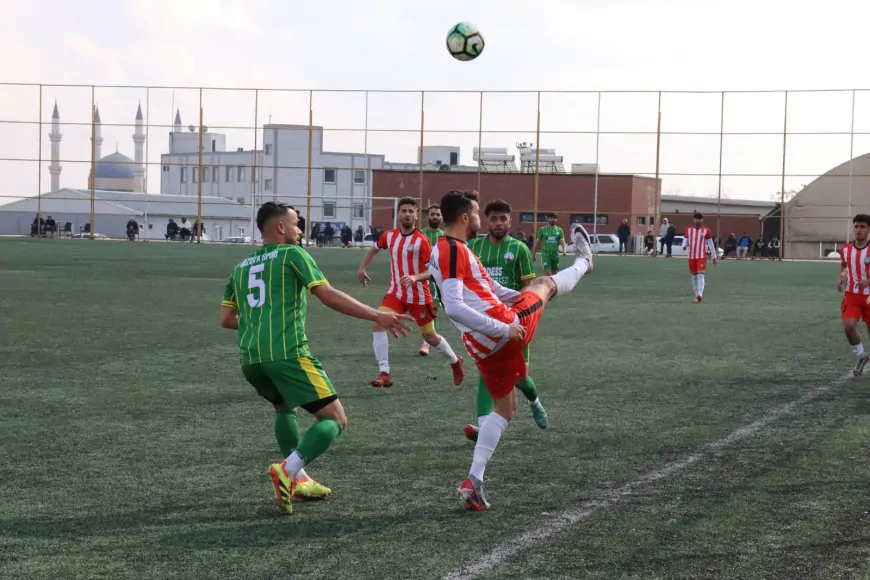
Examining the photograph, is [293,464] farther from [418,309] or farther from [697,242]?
[697,242]

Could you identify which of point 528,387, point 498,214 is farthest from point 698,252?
point 528,387

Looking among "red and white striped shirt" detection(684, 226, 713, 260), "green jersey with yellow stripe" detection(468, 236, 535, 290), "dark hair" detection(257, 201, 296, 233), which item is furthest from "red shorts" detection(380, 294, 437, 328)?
"red and white striped shirt" detection(684, 226, 713, 260)

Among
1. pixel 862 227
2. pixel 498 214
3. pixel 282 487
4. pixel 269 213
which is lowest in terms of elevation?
pixel 282 487

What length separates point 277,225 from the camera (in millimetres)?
5859

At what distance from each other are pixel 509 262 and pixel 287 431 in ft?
10.3

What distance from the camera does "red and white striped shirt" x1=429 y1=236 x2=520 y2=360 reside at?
579cm

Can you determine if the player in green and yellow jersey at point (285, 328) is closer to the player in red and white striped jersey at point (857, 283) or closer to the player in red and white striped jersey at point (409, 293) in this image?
the player in red and white striped jersey at point (409, 293)

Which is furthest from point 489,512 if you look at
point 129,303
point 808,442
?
point 129,303

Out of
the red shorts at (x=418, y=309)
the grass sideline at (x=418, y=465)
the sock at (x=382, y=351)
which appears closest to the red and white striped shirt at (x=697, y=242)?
the grass sideline at (x=418, y=465)

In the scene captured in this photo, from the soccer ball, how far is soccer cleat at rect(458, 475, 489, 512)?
1671 centimetres

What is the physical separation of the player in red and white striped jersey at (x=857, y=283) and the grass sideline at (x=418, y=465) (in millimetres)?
522

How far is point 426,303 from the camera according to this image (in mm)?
11273

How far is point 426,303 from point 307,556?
6.35 metres

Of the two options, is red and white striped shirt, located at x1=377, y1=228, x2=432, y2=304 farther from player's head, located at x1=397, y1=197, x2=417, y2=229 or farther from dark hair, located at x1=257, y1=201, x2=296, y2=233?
dark hair, located at x1=257, y1=201, x2=296, y2=233
